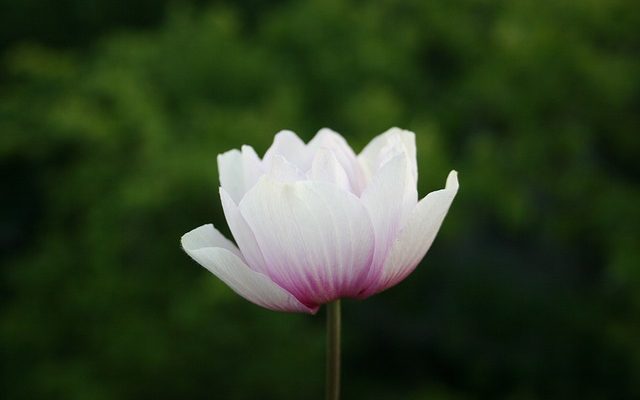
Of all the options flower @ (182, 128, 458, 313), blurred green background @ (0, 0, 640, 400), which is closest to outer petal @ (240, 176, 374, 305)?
flower @ (182, 128, 458, 313)

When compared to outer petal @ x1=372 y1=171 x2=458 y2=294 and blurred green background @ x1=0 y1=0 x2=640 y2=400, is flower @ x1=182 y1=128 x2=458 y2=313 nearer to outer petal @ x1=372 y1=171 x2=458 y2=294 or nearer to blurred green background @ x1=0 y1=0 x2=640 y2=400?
outer petal @ x1=372 y1=171 x2=458 y2=294

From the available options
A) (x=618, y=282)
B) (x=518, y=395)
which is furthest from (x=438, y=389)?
(x=618, y=282)

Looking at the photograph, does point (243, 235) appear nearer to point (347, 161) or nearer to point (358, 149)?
point (347, 161)

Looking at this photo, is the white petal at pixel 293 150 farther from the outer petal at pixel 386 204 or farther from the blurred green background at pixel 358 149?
the blurred green background at pixel 358 149

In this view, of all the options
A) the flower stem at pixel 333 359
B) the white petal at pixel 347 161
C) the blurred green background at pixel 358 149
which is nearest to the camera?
the flower stem at pixel 333 359

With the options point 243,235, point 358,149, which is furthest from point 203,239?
point 358,149

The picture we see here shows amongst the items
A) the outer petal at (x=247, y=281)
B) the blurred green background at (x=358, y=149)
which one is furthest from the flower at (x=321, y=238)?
the blurred green background at (x=358, y=149)
